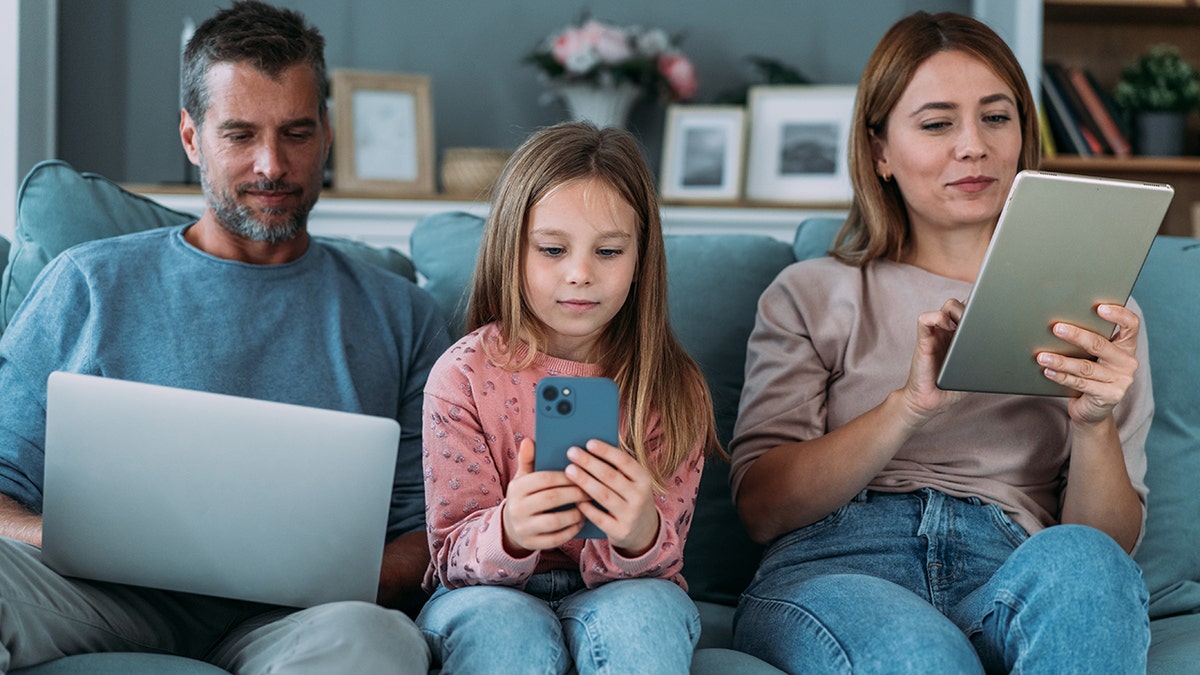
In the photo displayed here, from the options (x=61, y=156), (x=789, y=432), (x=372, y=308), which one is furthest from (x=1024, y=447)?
(x=61, y=156)

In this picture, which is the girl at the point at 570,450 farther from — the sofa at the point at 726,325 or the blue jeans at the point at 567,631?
the sofa at the point at 726,325

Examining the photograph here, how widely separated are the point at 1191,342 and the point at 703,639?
850mm

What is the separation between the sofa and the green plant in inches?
64.8

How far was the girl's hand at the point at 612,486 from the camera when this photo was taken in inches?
43.4

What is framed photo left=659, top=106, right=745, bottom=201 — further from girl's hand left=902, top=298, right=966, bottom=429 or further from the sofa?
girl's hand left=902, top=298, right=966, bottom=429

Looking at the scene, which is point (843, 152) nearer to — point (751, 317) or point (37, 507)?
point (751, 317)

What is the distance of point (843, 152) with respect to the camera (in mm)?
3301

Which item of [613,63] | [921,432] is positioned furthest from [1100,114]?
[921,432]

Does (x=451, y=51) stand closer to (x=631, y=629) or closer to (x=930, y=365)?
(x=930, y=365)

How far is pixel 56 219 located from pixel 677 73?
6.59 feet

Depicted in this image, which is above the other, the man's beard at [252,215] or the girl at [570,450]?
the man's beard at [252,215]

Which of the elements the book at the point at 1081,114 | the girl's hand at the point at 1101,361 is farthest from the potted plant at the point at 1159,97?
the girl's hand at the point at 1101,361

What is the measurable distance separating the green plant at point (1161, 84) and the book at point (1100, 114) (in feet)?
0.25

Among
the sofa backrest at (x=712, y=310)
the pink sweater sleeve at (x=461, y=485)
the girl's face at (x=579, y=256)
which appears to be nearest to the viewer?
the pink sweater sleeve at (x=461, y=485)
